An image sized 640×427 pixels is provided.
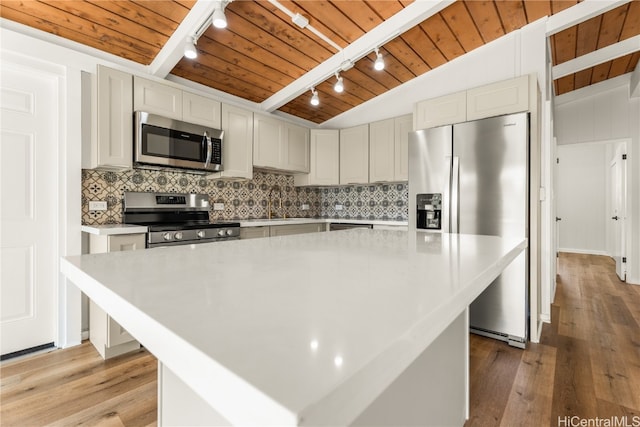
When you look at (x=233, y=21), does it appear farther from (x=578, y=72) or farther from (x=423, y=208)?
(x=578, y=72)

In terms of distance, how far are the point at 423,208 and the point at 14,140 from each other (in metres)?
3.34

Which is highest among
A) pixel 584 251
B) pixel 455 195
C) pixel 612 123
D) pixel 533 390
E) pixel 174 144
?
pixel 612 123

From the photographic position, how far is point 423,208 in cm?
299

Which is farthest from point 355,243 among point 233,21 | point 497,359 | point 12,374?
point 12,374

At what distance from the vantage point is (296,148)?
3.99 metres

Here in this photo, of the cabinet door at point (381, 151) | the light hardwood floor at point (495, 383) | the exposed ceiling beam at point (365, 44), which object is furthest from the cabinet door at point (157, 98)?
the cabinet door at point (381, 151)

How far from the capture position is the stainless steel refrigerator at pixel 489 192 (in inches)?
96.9

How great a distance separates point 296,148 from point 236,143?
898 millimetres

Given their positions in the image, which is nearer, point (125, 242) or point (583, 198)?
point (125, 242)

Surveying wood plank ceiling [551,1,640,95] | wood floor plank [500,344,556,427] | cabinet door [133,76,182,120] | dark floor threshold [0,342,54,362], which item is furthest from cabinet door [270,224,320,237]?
wood plank ceiling [551,1,640,95]

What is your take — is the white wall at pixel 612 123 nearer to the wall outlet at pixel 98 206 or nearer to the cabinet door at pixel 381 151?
the cabinet door at pixel 381 151

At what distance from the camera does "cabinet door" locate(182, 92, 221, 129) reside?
2.88m

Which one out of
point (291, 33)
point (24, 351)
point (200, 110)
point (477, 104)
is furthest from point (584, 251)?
point (24, 351)

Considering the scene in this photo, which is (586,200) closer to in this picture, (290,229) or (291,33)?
(290,229)
